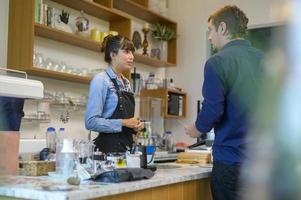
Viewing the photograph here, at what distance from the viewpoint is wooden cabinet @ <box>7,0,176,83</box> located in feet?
9.68

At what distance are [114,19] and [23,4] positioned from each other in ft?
3.78

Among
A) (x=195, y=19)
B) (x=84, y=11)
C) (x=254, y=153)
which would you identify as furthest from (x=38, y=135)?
(x=254, y=153)

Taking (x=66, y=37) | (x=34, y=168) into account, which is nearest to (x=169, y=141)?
(x=66, y=37)

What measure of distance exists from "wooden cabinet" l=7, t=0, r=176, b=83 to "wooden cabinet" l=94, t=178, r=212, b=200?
5.63 ft

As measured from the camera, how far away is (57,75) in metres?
3.21

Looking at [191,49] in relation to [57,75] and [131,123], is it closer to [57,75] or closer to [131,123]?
[57,75]

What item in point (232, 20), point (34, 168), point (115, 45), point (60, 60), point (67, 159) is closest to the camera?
point (67, 159)

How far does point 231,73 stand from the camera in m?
1.61

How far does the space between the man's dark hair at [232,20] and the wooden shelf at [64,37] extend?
172 centimetres

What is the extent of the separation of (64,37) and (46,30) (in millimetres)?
247

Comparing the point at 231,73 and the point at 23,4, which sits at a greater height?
the point at 23,4

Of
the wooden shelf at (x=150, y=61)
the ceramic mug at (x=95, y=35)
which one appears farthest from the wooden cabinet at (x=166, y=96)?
the ceramic mug at (x=95, y=35)

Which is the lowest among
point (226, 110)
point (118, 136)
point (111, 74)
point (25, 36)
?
point (118, 136)

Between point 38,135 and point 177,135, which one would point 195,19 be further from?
point 38,135
